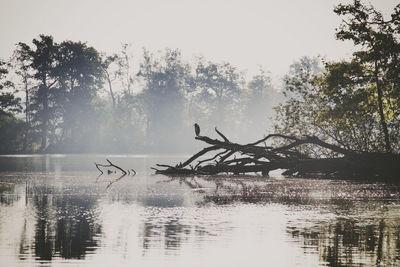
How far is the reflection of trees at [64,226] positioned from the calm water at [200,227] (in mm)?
18

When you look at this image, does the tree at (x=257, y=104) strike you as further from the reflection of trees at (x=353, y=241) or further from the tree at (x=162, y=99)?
the reflection of trees at (x=353, y=241)

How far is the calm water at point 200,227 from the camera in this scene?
938 centimetres

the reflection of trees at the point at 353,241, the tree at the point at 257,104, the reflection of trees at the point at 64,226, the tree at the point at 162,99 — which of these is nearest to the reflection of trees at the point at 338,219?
the reflection of trees at the point at 353,241

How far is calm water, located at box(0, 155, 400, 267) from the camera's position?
9375 millimetres

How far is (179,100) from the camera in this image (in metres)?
116

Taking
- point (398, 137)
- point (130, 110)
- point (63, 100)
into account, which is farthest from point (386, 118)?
point (130, 110)

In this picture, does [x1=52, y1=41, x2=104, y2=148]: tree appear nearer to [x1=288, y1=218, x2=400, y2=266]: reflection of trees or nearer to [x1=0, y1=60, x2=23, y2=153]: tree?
[x1=0, y1=60, x2=23, y2=153]: tree

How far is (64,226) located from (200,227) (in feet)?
9.82

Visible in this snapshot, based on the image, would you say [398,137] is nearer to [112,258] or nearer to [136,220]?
[136,220]

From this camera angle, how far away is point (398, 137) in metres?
35.9

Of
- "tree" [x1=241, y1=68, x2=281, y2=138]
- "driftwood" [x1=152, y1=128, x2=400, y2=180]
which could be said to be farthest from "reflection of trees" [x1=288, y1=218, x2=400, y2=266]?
"tree" [x1=241, y1=68, x2=281, y2=138]

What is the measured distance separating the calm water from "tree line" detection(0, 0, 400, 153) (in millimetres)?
12278

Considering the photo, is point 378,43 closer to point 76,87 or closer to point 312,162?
point 312,162

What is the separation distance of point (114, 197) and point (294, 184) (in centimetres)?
897
